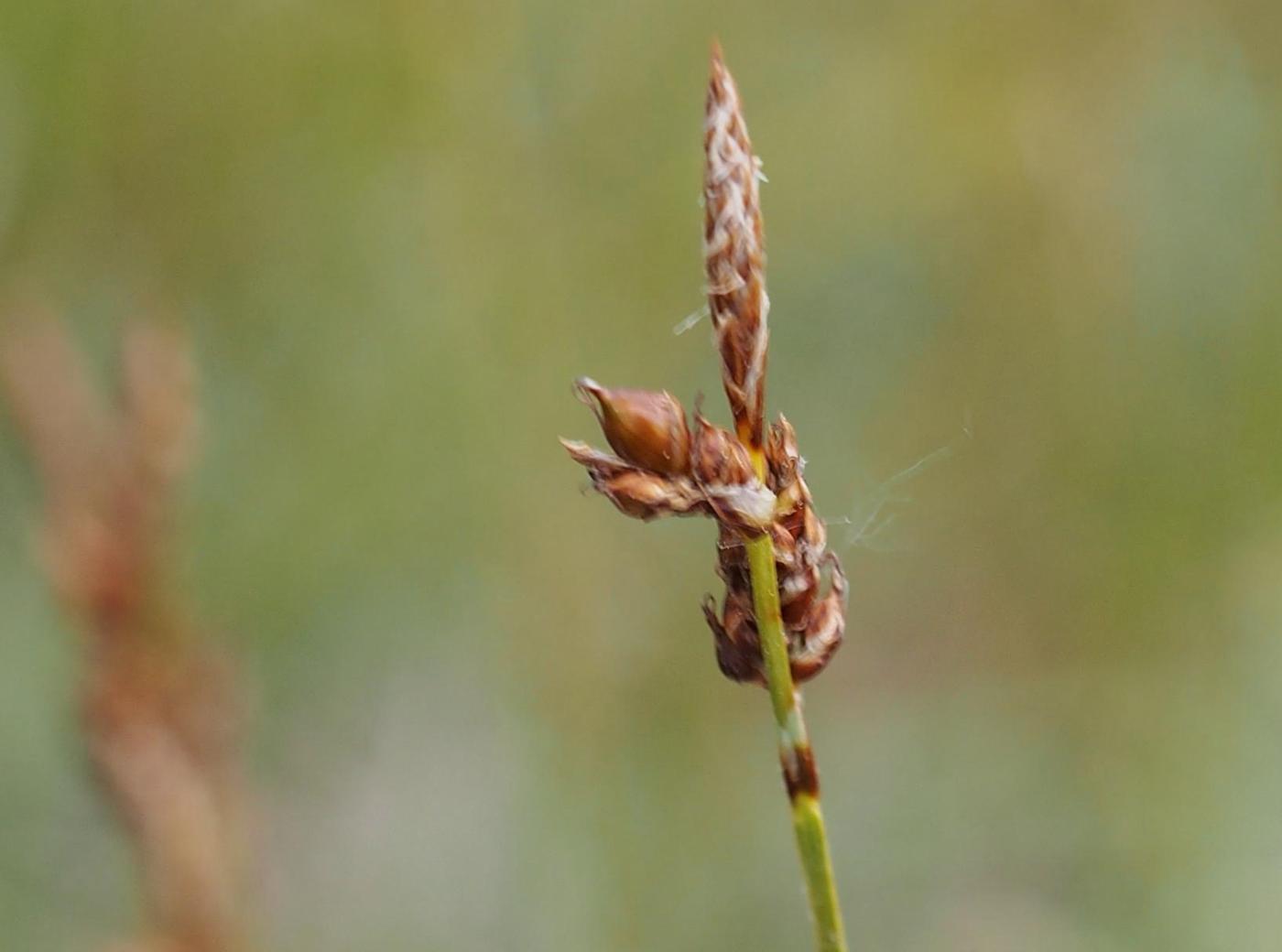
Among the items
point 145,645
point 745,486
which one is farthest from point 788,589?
point 145,645

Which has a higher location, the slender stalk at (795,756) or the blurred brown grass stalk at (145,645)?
the blurred brown grass stalk at (145,645)

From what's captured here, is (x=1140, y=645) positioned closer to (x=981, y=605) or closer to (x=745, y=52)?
(x=981, y=605)

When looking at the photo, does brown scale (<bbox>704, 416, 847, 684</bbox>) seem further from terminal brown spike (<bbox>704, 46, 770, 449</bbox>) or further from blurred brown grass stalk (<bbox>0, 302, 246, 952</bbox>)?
blurred brown grass stalk (<bbox>0, 302, 246, 952</bbox>)

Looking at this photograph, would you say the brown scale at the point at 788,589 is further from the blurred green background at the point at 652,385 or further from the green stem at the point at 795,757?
the blurred green background at the point at 652,385

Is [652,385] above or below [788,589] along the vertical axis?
above

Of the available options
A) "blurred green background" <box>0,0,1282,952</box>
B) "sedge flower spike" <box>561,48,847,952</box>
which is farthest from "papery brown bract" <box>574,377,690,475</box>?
"blurred green background" <box>0,0,1282,952</box>

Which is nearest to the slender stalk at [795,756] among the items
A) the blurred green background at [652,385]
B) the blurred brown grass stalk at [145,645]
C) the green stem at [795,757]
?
the green stem at [795,757]

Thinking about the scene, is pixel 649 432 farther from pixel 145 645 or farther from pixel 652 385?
pixel 652 385
